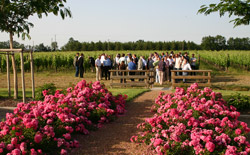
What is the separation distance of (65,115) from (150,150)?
1939 mm

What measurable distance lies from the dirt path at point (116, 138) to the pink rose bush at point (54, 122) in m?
0.22

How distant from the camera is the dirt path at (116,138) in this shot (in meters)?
5.69

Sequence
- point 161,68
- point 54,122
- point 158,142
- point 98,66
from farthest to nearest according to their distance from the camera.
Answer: point 98,66
point 161,68
point 54,122
point 158,142

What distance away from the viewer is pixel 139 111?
8969 millimetres

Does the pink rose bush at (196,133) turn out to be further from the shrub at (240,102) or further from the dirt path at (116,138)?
the shrub at (240,102)

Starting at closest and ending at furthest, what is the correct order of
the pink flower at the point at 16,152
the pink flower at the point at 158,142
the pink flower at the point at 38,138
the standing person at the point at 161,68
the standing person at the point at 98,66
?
the pink flower at the point at 16,152
the pink flower at the point at 38,138
the pink flower at the point at 158,142
the standing person at the point at 161,68
the standing person at the point at 98,66

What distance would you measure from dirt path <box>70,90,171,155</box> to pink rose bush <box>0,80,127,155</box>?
0.73 feet

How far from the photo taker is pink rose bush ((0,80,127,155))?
17.4ft

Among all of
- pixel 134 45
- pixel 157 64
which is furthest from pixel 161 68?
pixel 134 45

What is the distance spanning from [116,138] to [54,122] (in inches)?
53.9

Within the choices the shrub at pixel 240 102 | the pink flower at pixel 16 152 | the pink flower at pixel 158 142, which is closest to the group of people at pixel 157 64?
the shrub at pixel 240 102

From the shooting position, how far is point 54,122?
6.38 meters

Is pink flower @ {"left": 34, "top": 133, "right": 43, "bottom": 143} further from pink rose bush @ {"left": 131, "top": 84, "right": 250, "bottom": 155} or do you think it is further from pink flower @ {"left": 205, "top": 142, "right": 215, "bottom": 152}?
pink flower @ {"left": 205, "top": 142, "right": 215, "bottom": 152}

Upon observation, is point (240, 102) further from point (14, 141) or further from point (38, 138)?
point (14, 141)
